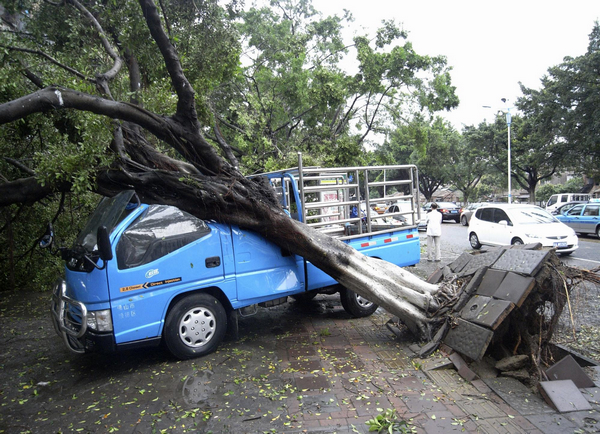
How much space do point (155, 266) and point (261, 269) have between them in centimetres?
148

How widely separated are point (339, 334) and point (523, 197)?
5583cm

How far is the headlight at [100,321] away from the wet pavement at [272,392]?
0.70 m

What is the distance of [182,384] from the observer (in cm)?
445

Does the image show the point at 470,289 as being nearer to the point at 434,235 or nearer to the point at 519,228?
the point at 434,235

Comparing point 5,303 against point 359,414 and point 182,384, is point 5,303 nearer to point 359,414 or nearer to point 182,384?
point 182,384

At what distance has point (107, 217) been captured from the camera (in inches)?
198

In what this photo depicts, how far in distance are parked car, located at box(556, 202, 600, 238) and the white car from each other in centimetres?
507

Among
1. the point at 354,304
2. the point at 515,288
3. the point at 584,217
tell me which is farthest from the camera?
the point at 584,217

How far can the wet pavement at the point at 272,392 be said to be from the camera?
12.0 ft

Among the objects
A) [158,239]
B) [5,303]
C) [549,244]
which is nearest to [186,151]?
[158,239]

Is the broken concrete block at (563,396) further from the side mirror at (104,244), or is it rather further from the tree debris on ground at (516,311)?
the side mirror at (104,244)

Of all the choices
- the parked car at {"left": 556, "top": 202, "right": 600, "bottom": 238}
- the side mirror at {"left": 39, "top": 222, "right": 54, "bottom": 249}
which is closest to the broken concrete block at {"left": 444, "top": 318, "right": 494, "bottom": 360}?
the side mirror at {"left": 39, "top": 222, "right": 54, "bottom": 249}

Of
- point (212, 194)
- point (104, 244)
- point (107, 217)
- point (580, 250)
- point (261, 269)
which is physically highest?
point (212, 194)

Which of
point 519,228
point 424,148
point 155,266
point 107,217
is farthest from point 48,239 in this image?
point 424,148
